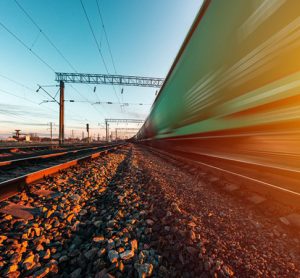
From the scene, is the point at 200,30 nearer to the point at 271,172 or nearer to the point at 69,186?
the point at 271,172

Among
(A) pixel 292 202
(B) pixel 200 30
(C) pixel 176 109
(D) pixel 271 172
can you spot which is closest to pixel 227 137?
(D) pixel 271 172

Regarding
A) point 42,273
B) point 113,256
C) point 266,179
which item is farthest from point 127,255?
point 266,179

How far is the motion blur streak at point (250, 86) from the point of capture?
5.56 feet

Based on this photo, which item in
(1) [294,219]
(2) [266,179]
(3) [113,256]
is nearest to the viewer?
(3) [113,256]

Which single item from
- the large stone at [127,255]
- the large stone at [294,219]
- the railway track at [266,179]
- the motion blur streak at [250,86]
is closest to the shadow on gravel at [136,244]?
→ the large stone at [127,255]

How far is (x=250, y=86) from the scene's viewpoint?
2146 mm

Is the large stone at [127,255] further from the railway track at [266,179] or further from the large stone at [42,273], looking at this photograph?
the railway track at [266,179]

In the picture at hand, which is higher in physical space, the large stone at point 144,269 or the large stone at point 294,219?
the large stone at point 294,219

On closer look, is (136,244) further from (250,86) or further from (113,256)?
(250,86)

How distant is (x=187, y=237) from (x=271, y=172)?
1.41m

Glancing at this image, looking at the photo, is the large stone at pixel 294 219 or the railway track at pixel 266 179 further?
the railway track at pixel 266 179

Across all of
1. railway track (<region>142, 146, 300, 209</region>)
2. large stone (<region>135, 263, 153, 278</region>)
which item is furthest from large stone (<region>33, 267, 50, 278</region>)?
railway track (<region>142, 146, 300, 209</region>)

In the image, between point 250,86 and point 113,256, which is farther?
point 250,86

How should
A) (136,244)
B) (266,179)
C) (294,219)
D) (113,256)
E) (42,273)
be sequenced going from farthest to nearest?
(266,179) < (294,219) < (136,244) < (113,256) < (42,273)
